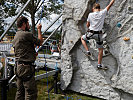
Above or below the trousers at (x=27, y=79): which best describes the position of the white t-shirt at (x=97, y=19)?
above

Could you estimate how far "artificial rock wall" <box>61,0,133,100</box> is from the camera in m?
3.25

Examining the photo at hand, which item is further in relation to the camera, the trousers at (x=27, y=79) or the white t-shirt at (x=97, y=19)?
the white t-shirt at (x=97, y=19)

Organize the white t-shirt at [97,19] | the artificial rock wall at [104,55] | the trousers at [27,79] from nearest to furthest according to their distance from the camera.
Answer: the trousers at [27,79], the white t-shirt at [97,19], the artificial rock wall at [104,55]

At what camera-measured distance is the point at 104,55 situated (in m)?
3.56

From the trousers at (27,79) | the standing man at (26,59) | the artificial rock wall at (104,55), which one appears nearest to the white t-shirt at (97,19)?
the artificial rock wall at (104,55)

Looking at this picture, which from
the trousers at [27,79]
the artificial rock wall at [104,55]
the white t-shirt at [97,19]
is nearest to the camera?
the trousers at [27,79]

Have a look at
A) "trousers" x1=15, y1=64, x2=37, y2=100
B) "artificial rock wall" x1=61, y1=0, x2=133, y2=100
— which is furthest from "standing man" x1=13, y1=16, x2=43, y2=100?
"artificial rock wall" x1=61, y1=0, x2=133, y2=100

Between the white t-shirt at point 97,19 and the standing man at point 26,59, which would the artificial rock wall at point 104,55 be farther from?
the standing man at point 26,59

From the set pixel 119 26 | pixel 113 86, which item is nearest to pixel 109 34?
pixel 119 26

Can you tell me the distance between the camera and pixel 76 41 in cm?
393

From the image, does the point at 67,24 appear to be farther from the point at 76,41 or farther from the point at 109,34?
the point at 109,34

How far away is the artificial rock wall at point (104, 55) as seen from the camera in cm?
325

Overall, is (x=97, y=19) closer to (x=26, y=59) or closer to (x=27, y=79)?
(x=26, y=59)

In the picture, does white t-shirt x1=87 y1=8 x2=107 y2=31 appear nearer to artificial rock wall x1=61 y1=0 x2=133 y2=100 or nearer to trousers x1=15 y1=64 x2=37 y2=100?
artificial rock wall x1=61 y1=0 x2=133 y2=100
